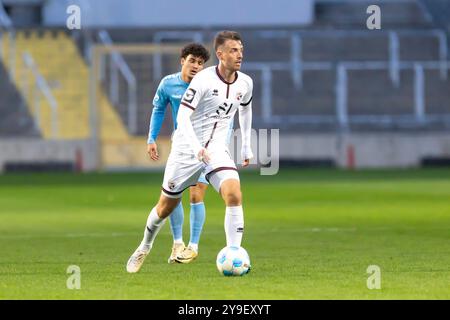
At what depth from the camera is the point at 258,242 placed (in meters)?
16.1

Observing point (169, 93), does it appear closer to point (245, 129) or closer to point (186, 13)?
point (245, 129)

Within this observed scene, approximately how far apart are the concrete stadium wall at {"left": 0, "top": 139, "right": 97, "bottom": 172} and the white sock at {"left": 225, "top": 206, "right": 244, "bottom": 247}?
2929 cm

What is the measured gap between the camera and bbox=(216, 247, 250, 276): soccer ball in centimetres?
1168

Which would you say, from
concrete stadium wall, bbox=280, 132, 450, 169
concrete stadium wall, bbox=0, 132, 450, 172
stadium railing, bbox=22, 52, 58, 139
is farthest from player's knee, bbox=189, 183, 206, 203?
stadium railing, bbox=22, 52, 58, 139

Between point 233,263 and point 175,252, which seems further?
point 175,252

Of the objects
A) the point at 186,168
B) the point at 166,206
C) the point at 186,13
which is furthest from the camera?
the point at 186,13

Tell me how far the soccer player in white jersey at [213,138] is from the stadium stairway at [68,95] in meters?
30.1

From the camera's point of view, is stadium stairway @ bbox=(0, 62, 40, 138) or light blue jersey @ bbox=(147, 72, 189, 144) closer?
light blue jersey @ bbox=(147, 72, 189, 144)

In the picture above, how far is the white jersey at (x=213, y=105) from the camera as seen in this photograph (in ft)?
39.6

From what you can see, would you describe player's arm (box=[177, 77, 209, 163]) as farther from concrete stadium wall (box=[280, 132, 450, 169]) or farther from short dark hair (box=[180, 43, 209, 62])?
concrete stadium wall (box=[280, 132, 450, 169])

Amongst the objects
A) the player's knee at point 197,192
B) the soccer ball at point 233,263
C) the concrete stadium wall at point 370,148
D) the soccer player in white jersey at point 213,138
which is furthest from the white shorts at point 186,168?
the concrete stadium wall at point 370,148

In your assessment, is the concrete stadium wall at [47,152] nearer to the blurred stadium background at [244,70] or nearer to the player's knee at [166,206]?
the blurred stadium background at [244,70]

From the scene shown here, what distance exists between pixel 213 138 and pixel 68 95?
32.6 m

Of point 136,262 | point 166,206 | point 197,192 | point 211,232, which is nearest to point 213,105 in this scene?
point 166,206
